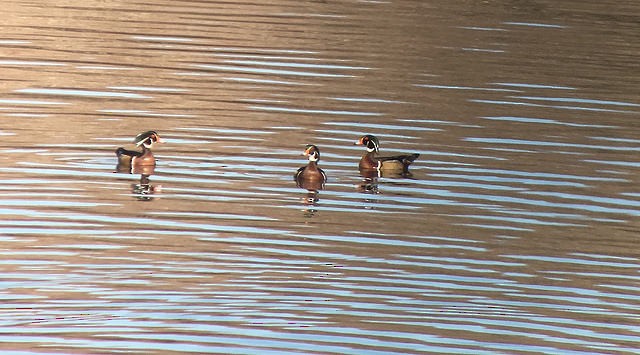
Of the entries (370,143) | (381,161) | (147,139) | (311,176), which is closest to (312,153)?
(311,176)

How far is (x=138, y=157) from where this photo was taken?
A: 24984 mm

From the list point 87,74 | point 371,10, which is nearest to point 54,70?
point 87,74

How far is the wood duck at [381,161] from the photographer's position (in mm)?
25719

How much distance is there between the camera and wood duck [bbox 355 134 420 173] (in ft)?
84.4

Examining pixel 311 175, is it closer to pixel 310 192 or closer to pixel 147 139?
pixel 310 192

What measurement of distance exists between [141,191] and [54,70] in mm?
11607

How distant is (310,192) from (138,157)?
117 inches

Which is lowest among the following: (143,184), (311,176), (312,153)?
(143,184)

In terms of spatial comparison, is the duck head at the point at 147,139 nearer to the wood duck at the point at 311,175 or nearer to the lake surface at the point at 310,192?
the lake surface at the point at 310,192

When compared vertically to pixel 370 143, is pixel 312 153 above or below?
below

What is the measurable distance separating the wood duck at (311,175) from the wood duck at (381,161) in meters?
1.36

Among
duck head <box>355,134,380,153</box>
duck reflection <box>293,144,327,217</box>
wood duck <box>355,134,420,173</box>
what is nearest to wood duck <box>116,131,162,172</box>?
duck reflection <box>293,144,327,217</box>

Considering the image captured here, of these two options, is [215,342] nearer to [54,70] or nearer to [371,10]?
[54,70]

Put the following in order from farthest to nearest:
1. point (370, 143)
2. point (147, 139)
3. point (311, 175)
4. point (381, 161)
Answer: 1. point (370, 143)
2. point (381, 161)
3. point (147, 139)
4. point (311, 175)
